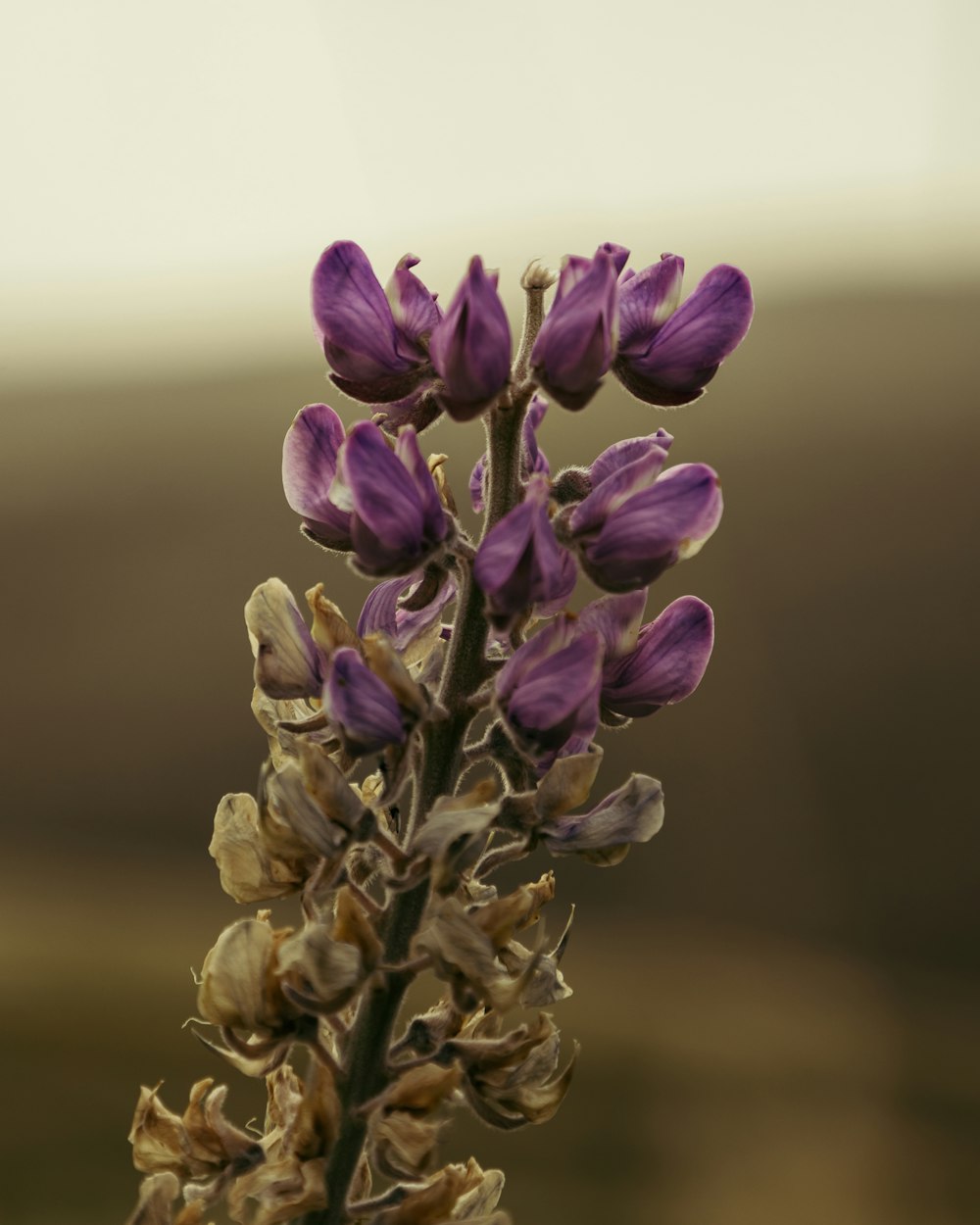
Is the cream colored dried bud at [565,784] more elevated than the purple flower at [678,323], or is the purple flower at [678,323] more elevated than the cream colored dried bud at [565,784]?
the purple flower at [678,323]

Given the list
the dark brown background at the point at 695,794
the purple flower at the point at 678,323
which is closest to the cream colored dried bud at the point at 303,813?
the purple flower at the point at 678,323

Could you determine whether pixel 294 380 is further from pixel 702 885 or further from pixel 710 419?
pixel 702 885

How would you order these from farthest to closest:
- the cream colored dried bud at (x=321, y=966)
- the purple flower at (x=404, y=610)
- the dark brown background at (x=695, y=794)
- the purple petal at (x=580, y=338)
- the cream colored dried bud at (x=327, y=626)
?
1. the dark brown background at (x=695, y=794)
2. the purple flower at (x=404, y=610)
3. the cream colored dried bud at (x=327, y=626)
4. the purple petal at (x=580, y=338)
5. the cream colored dried bud at (x=321, y=966)

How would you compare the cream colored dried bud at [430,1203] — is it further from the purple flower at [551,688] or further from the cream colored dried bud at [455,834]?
the purple flower at [551,688]

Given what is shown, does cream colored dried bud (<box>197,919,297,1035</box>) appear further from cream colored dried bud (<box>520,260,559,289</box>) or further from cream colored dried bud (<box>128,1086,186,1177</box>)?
cream colored dried bud (<box>520,260,559,289</box>)

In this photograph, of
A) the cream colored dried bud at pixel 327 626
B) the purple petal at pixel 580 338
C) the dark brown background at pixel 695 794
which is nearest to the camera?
the purple petal at pixel 580 338

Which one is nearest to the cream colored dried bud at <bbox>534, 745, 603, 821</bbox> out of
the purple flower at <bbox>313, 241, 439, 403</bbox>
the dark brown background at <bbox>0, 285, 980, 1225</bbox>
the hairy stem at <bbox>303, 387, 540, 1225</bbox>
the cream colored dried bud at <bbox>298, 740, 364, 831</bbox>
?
the hairy stem at <bbox>303, 387, 540, 1225</bbox>

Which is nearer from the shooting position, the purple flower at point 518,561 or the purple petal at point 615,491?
the purple flower at point 518,561
